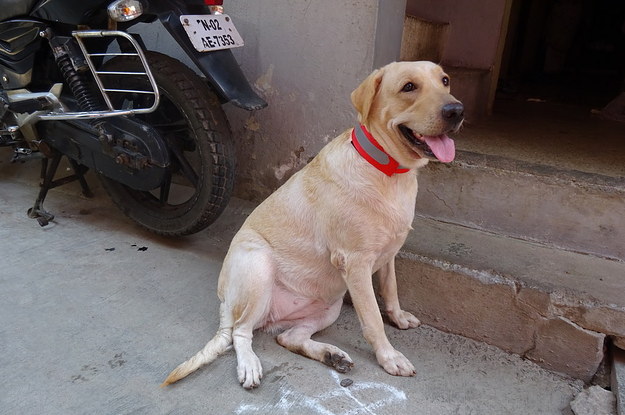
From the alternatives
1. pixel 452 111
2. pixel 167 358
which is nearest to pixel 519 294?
pixel 452 111

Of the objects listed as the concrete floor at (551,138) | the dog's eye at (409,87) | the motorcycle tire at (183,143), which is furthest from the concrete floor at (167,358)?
the concrete floor at (551,138)

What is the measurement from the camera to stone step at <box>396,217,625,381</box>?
213cm

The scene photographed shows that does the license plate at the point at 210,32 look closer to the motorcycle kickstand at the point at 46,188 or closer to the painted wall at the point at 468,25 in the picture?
the motorcycle kickstand at the point at 46,188

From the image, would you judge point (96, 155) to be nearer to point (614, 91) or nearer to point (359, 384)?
point (359, 384)

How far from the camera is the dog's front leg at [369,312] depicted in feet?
6.70

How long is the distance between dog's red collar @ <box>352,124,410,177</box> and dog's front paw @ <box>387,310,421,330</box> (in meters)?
0.83

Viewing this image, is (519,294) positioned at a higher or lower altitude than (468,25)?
lower

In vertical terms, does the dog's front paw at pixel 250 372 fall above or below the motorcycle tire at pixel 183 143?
below

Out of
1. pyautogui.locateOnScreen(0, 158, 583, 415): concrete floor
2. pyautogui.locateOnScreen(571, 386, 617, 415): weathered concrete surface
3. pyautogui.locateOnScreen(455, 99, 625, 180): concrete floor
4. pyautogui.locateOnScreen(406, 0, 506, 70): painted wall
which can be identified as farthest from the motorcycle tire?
pyautogui.locateOnScreen(406, 0, 506, 70): painted wall

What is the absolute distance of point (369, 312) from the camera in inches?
81.6

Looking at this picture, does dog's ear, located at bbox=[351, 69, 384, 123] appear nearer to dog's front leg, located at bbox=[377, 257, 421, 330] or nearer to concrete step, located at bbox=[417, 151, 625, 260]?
dog's front leg, located at bbox=[377, 257, 421, 330]

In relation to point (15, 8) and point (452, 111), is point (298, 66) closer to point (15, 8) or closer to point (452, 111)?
point (452, 111)

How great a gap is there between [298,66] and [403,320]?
1728 mm

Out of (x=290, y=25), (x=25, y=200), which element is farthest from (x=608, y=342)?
(x=25, y=200)
